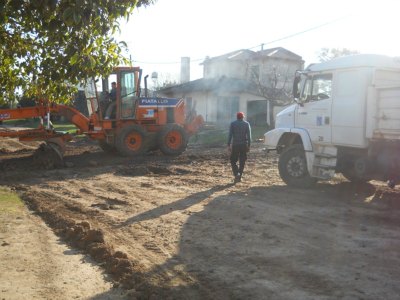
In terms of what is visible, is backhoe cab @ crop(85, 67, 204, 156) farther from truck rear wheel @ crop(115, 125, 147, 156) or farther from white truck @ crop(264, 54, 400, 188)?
white truck @ crop(264, 54, 400, 188)

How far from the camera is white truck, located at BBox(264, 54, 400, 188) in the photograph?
948 cm

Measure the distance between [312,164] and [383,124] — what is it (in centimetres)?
213

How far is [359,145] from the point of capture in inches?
394

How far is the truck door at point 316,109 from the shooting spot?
10.8 meters

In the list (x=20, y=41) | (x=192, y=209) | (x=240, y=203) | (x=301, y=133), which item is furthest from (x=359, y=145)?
(x=20, y=41)

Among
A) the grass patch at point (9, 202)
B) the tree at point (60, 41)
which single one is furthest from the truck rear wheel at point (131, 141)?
the tree at point (60, 41)

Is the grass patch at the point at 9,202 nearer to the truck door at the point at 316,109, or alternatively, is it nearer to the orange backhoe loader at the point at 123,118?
the orange backhoe loader at the point at 123,118

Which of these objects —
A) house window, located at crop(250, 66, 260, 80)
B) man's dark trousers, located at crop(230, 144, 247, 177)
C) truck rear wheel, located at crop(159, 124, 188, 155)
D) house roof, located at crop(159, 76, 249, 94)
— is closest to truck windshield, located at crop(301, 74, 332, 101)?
man's dark trousers, located at crop(230, 144, 247, 177)

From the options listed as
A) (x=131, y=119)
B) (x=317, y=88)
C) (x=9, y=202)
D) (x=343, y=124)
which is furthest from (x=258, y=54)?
(x=9, y=202)

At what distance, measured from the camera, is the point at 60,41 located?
5.41 meters

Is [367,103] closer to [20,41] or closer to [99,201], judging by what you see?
[99,201]

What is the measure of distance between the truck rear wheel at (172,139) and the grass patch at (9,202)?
7.57m

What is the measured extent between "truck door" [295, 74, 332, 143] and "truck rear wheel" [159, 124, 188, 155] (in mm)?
7048

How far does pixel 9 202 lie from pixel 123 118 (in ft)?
26.5
